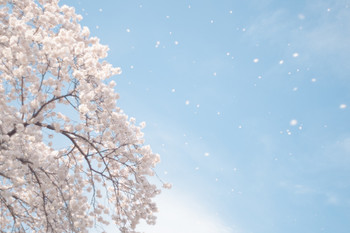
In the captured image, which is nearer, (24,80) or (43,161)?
(24,80)

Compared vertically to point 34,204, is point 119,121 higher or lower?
higher

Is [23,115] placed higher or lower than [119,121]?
lower

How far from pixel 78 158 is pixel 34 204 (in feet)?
4.66

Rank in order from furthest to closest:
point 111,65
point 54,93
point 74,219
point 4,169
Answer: point 111,65, point 74,219, point 54,93, point 4,169

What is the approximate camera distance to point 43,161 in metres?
5.09

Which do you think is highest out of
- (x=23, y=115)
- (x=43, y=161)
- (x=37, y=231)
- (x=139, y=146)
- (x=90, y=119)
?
(x=90, y=119)

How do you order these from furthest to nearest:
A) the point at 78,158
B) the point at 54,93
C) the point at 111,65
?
1. the point at 78,158
2. the point at 111,65
3. the point at 54,93

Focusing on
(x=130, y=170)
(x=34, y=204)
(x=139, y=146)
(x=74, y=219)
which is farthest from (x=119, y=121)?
(x=34, y=204)

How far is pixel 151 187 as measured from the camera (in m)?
5.80

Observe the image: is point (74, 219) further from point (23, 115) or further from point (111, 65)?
point (111, 65)

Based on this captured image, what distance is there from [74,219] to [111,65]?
3.48 m

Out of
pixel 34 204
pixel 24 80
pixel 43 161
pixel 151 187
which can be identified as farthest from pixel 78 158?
pixel 24 80

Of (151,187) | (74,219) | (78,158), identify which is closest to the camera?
(74,219)

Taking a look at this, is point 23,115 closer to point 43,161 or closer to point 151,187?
point 43,161
